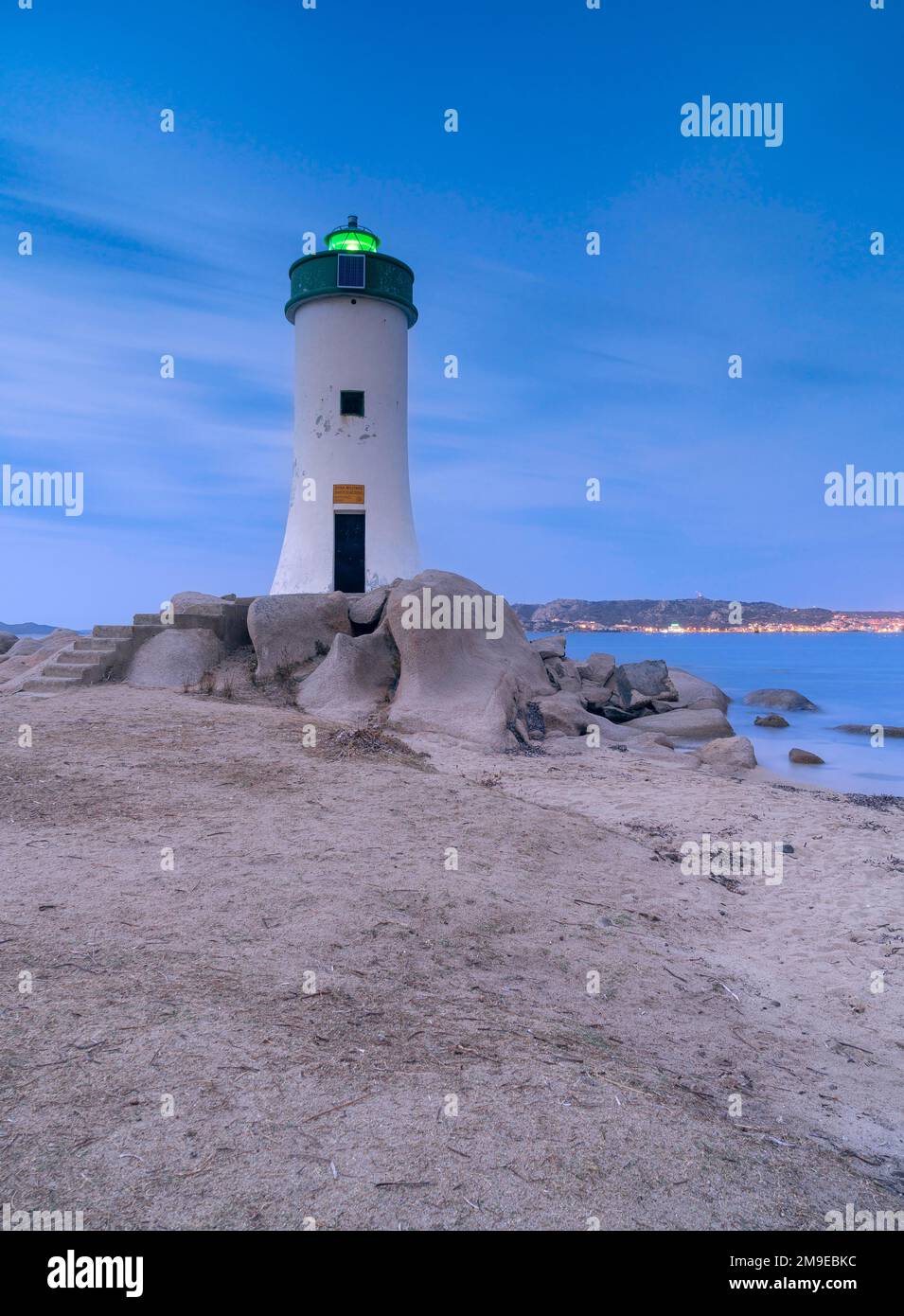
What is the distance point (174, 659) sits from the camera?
14383 mm

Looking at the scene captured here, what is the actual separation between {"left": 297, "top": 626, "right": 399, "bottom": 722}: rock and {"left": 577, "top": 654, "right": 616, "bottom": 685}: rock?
5.78m

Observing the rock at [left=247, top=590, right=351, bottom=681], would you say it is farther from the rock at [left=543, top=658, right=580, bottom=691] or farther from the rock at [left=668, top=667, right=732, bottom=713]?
the rock at [left=668, top=667, right=732, bottom=713]

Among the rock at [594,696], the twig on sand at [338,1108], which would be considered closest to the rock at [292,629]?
the rock at [594,696]

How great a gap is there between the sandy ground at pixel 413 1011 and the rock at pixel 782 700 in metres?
20.3

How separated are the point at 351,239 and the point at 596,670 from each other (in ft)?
37.0

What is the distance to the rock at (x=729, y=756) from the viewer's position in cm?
1380

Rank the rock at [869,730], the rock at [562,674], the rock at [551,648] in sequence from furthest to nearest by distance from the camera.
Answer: the rock at [869,730] → the rock at [551,648] → the rock at [562,674]

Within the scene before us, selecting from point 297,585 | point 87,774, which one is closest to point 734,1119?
point 87,774

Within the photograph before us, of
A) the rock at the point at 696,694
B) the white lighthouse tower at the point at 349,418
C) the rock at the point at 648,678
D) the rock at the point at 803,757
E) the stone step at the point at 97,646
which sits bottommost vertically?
the rock at the point at 803,757

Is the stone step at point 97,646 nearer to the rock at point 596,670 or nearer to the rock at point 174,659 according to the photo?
the rock at point 174,659
